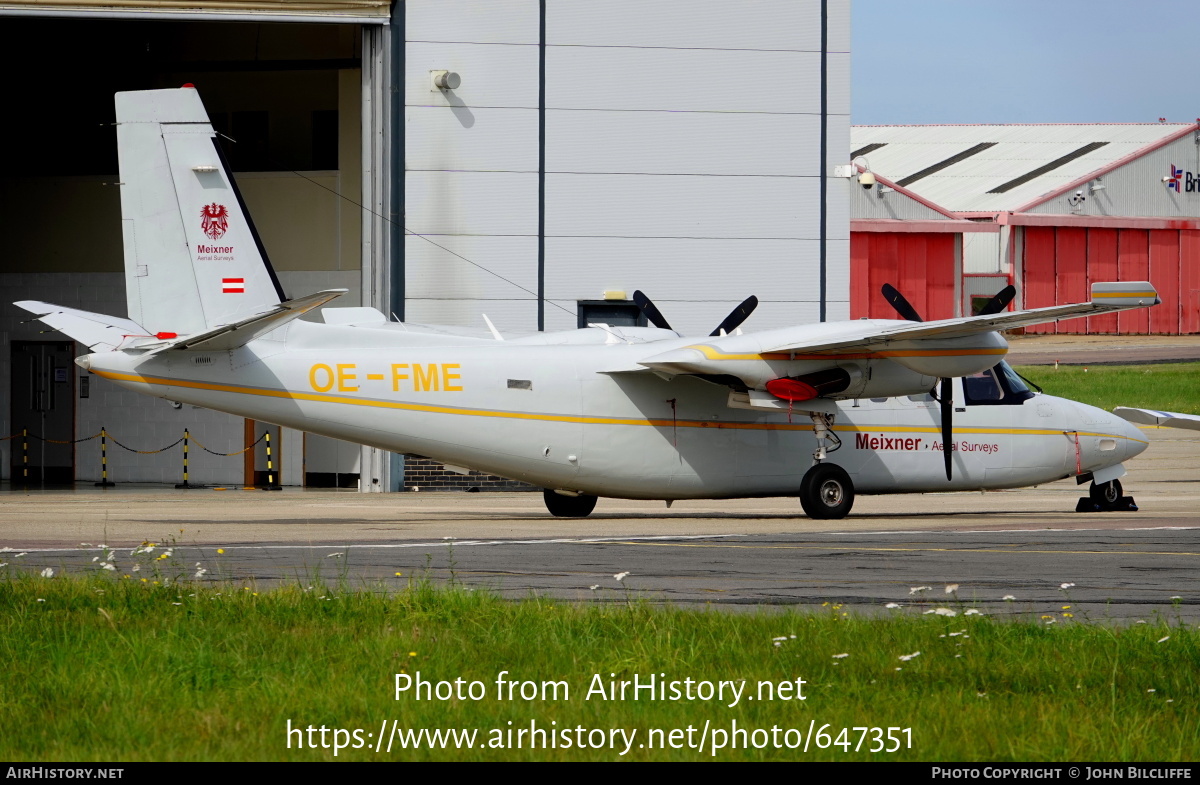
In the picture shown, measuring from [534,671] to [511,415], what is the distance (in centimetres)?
1130

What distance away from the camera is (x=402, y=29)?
28.7 m

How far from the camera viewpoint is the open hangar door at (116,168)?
33.7m

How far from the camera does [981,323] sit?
18.0 metres

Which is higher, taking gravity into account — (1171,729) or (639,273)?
(639,273)

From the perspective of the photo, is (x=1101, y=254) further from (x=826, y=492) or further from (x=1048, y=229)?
A: (x=826, y=492)

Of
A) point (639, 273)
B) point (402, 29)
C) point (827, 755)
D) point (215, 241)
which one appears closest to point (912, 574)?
point (827, 755)

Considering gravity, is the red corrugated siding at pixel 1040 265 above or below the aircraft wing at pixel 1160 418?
above

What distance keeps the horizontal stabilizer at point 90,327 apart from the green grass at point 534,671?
8.27 m

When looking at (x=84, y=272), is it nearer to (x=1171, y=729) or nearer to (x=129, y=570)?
(x=129, y=570)

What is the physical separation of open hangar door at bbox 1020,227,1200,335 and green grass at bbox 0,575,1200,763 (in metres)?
64.6

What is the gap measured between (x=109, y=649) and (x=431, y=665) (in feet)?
6.44

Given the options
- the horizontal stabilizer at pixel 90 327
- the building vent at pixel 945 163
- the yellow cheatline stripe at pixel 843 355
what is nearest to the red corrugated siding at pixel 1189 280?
the building vent at pixel 945 163

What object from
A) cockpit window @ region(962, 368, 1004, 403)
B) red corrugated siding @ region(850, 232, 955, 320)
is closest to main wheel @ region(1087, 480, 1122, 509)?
cockpit window @ region(962, 368, 1004, 403)

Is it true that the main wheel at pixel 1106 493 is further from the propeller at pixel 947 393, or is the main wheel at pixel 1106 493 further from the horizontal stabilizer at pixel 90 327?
the horizontal stabilizer at pixel 90 327
